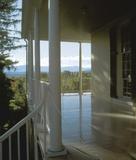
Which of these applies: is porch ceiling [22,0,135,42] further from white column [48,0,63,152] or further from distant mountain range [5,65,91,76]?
distant mountain range [5,65,91,76]

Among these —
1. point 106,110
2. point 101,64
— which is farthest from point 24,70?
point 106,110

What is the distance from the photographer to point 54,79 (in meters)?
4.43

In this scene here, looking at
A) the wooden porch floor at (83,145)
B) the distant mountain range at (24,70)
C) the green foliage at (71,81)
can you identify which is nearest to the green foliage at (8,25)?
the distant mountain range at (24,70)

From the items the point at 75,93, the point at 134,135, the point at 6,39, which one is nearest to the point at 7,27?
the point at 6,39

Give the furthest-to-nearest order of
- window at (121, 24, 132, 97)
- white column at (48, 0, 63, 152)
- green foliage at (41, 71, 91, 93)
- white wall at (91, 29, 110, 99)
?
green foliage at (41, 71, 91, 93) < white wall at (91, 29, 110, 99) < window at (121, 24, 132, 97) < white column at (48, 0, 63, 152)

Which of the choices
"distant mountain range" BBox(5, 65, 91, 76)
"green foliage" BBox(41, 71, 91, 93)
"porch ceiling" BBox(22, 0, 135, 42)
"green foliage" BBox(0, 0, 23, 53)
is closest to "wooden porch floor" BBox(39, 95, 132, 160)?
"porch ceiling" BBox(22, 0, 135, 42)

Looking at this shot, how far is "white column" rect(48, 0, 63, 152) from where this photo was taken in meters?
4.39

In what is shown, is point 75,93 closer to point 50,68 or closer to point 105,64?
point 105,64

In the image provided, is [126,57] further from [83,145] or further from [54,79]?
[54,79]

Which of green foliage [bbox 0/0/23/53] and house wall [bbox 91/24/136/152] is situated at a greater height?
green foliage [bbox 0/0/23/53]

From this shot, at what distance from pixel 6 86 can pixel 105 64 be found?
11.9 ft

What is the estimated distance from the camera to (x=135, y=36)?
8742 millimetres

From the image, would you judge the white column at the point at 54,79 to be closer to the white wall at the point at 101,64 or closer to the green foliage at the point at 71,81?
the white wall at the point at 101,64

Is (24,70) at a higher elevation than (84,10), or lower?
lower
